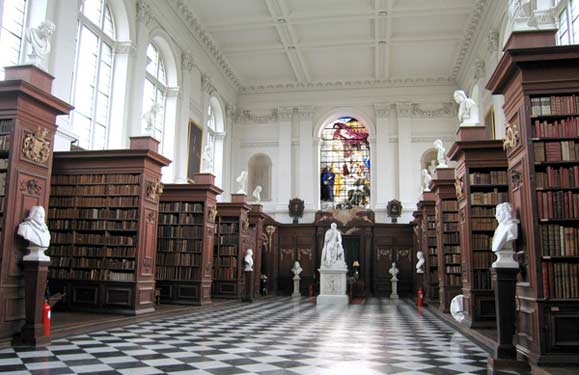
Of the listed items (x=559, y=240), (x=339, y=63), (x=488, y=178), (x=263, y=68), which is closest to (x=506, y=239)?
(x=559, y=240)

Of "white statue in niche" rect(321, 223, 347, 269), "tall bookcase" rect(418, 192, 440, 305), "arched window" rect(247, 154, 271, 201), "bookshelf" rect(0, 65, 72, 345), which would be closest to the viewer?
"bookshelf" rect(0, 65, 72, 345)

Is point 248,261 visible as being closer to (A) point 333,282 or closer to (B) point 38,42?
(A) point 333,282

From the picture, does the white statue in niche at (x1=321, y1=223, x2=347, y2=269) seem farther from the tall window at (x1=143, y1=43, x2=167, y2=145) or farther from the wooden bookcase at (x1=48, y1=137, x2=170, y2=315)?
the wooden bookcase at (x1=48, y1=137, x2=170, y2=315)

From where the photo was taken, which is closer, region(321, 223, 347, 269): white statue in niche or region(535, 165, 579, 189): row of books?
region(535, 165, 579, 189): row of books

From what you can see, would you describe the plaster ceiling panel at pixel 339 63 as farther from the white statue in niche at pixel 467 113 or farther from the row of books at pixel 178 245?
the white statue in niche at pixel 467 113

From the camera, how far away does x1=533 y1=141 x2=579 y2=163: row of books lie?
5070mm

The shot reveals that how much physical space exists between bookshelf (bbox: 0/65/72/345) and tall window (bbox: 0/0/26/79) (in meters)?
3.29

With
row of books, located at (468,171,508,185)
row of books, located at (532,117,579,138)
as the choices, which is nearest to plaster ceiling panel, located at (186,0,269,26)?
row of books, located at (468,171,508,185)

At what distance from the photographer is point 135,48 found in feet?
43.6

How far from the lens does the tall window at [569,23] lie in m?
9.90

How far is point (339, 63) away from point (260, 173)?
18.2ft

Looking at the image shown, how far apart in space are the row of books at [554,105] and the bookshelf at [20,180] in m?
5.47

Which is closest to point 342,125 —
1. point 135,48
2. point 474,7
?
point 474,7

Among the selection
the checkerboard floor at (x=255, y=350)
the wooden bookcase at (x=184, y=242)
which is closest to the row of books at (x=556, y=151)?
the checkerboard floor at (x=255, y=350)
